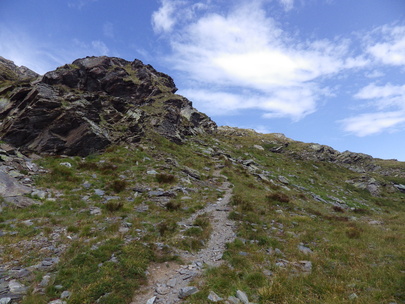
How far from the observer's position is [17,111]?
27484 millimetres

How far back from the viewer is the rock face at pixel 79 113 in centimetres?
2534

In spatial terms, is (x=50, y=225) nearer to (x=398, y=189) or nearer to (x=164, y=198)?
(x=164, y=198)

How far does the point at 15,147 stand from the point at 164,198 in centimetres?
1915

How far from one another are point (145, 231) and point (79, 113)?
2379 cm

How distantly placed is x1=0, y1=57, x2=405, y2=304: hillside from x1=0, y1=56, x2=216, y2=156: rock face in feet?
0.74

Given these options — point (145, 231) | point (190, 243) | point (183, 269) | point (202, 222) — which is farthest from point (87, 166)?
point (183, 269)

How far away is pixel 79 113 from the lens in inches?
1143

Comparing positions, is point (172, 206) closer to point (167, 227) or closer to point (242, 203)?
point (167, 227)

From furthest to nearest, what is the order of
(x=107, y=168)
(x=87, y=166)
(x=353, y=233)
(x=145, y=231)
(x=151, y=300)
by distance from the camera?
(x=107, y=168)
(x=87, y=166)
(x=353, y=233)
(x=145, y=231)
(x=151, y=300)

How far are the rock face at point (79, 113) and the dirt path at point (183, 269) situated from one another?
21086 millimetres

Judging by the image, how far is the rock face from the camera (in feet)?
83.1

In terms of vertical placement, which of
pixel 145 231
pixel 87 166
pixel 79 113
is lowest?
pixel 145 231

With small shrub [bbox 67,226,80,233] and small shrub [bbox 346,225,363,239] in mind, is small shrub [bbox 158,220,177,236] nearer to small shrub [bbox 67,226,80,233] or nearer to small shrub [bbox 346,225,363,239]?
small shrub [bbox 67,226,80,233]

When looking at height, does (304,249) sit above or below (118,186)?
above
